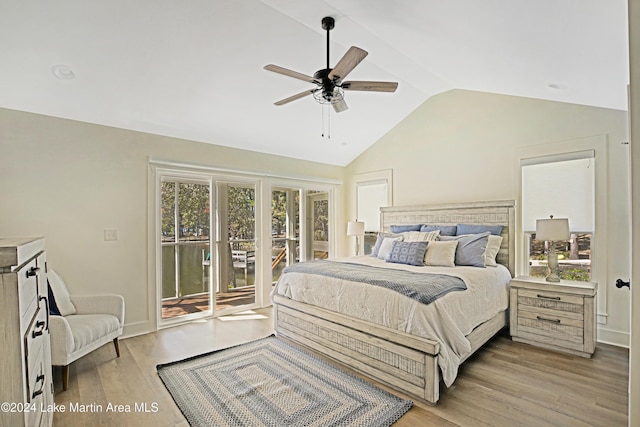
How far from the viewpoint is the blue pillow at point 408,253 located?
3777 mm

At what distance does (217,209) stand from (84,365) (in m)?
2.31

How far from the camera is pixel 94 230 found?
11.6ft

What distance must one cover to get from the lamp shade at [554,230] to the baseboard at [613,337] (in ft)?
3.63

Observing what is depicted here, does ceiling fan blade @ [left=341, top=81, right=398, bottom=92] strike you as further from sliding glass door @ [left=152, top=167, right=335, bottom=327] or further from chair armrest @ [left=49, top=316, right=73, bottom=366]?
chair armrest @ [left=49, top=316, right=73, bottom=366]

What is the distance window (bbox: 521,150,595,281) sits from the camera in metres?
3.53

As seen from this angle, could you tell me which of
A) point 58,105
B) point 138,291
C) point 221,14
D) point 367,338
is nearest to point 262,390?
point 367,338

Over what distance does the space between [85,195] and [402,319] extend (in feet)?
11.3

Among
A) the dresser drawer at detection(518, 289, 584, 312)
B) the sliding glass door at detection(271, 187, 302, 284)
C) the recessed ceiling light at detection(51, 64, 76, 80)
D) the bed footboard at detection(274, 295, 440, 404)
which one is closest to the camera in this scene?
the bed footboard at detection(274, 295, 440, 404)

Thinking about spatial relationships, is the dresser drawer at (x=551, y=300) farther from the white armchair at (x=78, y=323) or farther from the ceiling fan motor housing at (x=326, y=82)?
the white armchair at (x=78, y=323)

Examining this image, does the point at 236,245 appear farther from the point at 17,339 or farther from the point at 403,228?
the point at 17,339

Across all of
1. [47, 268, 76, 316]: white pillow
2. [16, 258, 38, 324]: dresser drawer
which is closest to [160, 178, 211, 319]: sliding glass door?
[47, 268, 76, 316]: white pillow

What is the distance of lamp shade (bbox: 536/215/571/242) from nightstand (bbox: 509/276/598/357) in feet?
1.53

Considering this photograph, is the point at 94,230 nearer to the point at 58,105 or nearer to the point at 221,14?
the point at 58,105

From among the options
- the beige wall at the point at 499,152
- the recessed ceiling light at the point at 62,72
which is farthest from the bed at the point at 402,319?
the recessed ceiling light at the point at 62,72
